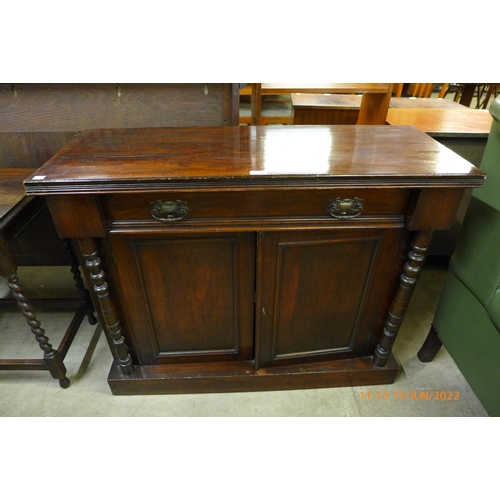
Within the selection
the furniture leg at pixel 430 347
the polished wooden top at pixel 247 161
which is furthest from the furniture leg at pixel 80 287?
the furniture leg at pixel 430 347

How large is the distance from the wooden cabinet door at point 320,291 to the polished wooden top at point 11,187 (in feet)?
2.40

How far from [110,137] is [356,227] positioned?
72 centimetres

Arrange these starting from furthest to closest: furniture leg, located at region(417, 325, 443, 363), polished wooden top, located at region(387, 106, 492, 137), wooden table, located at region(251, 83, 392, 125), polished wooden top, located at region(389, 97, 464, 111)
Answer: polished wooden top, located at region(389, 97, 464, 111) → wooden table, located at region(251, 83, 392, 125) → polished wooden top, located at region(387, 106, 492, 137) → furniture leg, located at region(417, 325, 443, 363)

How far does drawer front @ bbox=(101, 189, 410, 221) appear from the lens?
2.81ft

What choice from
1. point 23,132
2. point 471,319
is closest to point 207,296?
point 471,319

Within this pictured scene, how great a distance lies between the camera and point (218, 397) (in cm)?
126

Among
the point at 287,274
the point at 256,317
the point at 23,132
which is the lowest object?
the point at 256,317

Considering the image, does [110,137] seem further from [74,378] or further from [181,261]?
[74,378]

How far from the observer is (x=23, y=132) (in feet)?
4.24

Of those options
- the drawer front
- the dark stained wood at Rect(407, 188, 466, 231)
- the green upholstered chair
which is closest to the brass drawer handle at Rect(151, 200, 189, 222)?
the drawer front

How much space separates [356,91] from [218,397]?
1.39 m

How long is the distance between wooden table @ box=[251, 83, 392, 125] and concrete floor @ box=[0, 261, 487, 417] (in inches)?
42.4
